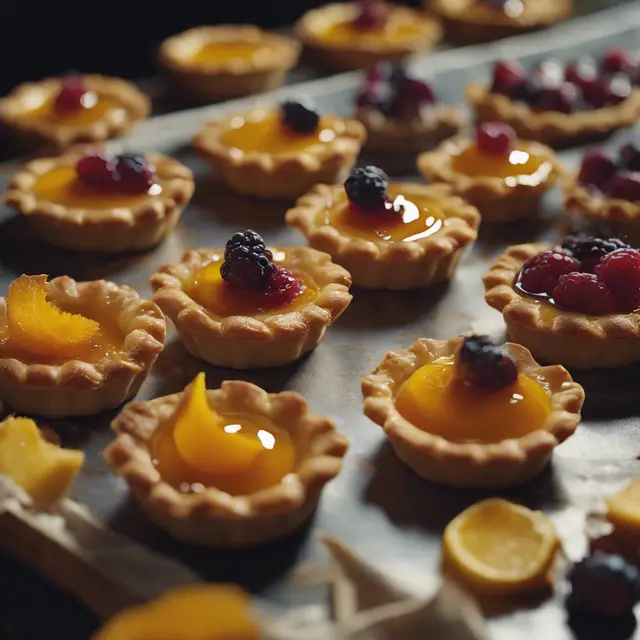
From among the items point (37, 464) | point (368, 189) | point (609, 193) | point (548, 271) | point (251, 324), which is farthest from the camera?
point (609, 193)

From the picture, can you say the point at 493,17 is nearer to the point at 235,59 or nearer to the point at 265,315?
the point at 235,59

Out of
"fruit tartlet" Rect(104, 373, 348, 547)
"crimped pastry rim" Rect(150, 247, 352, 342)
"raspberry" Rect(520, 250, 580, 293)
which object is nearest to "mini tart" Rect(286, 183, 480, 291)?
"crimped pastry rim" Rect(150, 247, 352, 342)

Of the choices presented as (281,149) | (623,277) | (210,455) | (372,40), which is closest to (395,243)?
(623,277)

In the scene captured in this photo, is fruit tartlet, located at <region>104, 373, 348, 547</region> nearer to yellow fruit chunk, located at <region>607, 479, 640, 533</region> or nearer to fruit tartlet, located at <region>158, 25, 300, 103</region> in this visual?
yellow fruit chunk, located at <region>607, 479, 640, 533</region>

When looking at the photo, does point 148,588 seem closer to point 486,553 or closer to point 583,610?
point 486,553

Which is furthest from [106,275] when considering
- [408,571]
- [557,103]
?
[557,103]

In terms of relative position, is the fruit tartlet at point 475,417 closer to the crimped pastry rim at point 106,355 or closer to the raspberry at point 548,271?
the raspberry at point 548,271

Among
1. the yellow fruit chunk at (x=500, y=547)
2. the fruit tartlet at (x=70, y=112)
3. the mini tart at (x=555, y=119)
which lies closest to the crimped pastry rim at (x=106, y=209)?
the fruit tartlet at (x=70, y=112)
